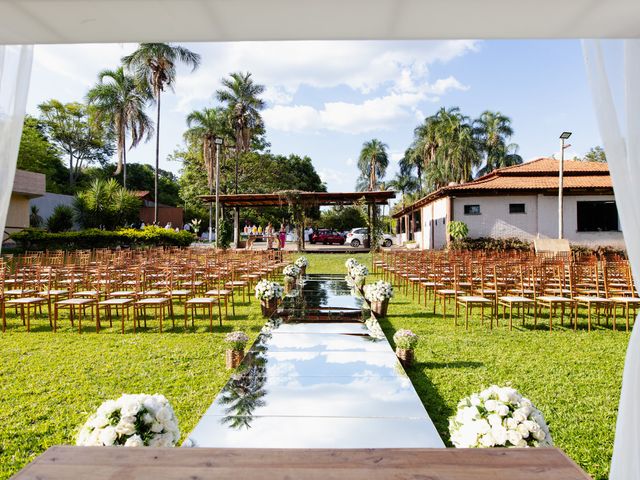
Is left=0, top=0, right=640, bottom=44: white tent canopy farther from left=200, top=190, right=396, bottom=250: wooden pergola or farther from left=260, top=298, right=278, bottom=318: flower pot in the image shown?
left=200, top=190, right=396, bottom=250: wooden pergola

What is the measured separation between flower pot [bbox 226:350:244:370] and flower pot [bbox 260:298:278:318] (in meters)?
3.49

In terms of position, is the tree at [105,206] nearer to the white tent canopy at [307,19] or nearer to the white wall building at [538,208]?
the white wall building at [538,208]

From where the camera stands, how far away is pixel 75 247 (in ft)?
80.7

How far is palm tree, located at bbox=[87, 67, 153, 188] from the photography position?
109 ft

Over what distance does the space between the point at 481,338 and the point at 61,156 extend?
5327 cm

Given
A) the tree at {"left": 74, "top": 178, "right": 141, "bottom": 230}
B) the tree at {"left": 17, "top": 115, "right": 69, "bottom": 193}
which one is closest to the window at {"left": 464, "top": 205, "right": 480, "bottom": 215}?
the tree at {"left": 74, "top": 178, "right": 141, "bottom": 230}

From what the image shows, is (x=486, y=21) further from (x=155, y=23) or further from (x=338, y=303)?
(x=338, y=303)

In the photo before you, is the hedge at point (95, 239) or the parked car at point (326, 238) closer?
the hedge at point (95, 239)

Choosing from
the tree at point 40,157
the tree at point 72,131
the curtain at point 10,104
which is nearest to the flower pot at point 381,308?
the curtain at point 10,104

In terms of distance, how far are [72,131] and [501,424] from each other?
2192 inches

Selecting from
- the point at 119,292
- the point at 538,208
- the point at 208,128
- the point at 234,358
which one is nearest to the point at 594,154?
the point at 538,208

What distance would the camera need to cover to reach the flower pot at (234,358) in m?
5.73

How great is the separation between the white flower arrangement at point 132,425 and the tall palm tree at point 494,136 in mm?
57930

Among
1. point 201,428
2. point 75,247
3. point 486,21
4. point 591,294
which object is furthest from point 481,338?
point 75,247
